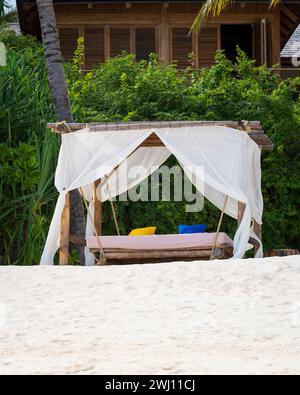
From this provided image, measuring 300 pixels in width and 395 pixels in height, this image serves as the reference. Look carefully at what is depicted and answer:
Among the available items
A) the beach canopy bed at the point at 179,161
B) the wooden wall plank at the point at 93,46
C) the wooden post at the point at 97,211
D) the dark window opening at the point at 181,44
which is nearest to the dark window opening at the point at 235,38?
the dark window opening at the point at 181,44

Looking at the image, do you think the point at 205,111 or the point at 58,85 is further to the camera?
the point at 205,111

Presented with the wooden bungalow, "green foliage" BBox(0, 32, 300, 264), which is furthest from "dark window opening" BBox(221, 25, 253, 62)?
"green foliage" BBox(0, 32, 300, 264)

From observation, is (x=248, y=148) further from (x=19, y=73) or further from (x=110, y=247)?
(x=19, y=73)

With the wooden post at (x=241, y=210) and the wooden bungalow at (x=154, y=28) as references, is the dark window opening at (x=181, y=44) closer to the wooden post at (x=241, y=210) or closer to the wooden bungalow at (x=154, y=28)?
the wooden bungalow at (x=154, y=28)

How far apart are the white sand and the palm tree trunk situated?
2729 mm

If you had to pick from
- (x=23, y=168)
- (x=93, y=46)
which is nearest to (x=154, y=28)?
(x=93, y=46)

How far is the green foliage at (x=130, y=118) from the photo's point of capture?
500 inches

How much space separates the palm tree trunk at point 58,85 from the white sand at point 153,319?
273 cm

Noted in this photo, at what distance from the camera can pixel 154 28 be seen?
20.2 m

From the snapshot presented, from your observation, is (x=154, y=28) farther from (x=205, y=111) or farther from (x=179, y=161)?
(x=179, y=161)

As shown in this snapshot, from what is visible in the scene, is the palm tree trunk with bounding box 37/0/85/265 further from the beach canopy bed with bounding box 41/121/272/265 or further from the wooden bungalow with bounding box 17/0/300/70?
the wooden bungalow with bounding box 17/0/300/70

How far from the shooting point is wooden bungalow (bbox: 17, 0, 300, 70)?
65.8 ft

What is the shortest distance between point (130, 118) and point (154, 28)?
6011mm
